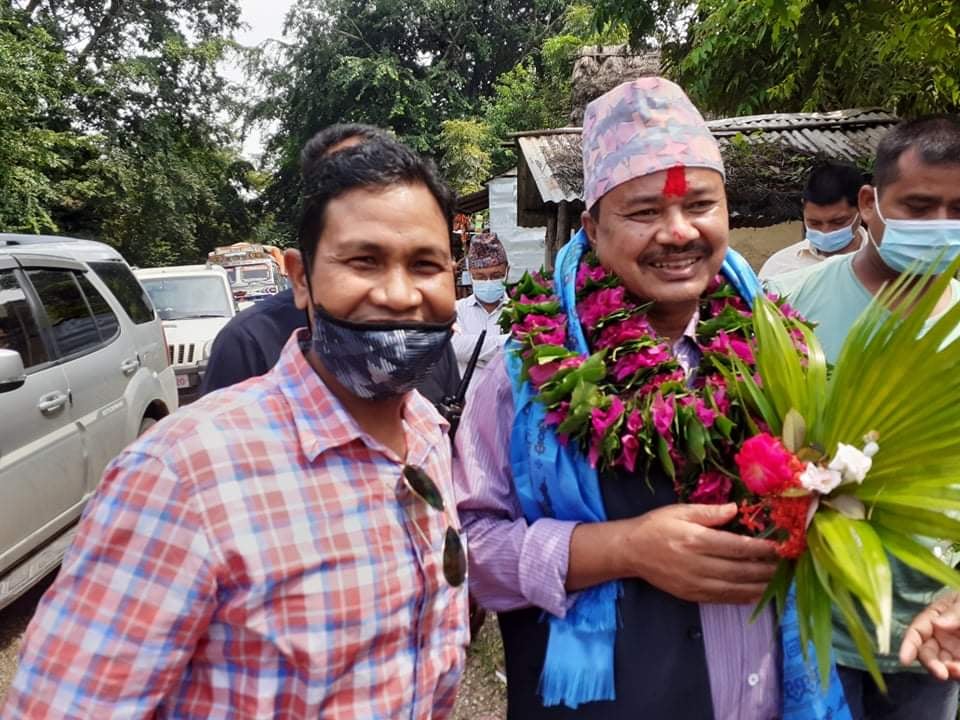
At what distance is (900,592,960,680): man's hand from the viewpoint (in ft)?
4.82

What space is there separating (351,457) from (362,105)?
86.9ft

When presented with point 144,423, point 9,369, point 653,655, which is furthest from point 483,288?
point 653,655

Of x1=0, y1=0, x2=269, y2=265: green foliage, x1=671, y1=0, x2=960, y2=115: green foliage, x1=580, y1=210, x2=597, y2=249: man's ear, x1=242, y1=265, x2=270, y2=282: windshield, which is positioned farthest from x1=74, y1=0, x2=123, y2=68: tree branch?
x1=580, y1=210, x2=597, y2=249: man's ear

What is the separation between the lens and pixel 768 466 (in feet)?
4.22

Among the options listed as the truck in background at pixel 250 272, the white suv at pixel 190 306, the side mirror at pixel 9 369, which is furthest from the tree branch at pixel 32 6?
the side mirror at pixel 9 369

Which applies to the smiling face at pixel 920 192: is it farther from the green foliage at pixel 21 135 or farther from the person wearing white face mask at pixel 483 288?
the green foliage at pixel 21 135

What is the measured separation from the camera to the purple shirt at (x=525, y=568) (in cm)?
152

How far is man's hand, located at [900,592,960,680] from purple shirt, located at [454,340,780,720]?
263 millimetres

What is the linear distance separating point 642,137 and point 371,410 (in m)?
0.86

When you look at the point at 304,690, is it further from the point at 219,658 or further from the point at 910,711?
the point at 910,711

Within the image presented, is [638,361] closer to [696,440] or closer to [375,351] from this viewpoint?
[696,440]

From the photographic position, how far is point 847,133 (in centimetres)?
841

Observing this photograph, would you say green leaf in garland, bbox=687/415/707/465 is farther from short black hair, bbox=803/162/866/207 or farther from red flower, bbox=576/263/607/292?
short black hair, bbox=803/162/866/207

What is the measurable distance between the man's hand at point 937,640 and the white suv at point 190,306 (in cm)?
823
